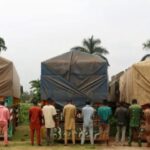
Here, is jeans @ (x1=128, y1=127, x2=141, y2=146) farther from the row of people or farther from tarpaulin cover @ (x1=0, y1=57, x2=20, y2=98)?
tarpaulin cover @ (x1=0, y1=57, x2=20, y2=98)

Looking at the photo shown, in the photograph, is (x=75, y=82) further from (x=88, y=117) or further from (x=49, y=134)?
(x=49, y=134)

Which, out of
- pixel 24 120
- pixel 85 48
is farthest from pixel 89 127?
pixel 85 48

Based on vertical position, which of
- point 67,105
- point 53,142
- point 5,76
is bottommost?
point 53,142

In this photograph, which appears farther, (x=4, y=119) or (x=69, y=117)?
(x=69, y=117)

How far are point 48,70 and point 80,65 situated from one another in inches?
49.5

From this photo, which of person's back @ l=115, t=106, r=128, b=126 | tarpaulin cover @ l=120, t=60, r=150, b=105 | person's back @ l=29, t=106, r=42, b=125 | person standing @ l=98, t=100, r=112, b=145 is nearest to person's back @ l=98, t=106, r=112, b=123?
person standing @ l=98, t=100, r=112, b=145

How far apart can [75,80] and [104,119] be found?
6.40 feet

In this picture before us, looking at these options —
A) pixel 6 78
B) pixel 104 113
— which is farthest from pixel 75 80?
pixel 6 78

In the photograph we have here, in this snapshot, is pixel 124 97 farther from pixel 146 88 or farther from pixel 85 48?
pixel 85 48

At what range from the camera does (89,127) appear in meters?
17.2

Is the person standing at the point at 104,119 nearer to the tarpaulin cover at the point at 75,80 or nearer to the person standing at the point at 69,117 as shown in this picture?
the tarpaulin cover at the point at 75,80

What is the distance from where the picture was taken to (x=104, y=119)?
17438 millimetres

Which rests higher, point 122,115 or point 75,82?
point 75,82

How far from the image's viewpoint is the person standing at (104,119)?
1730cm
